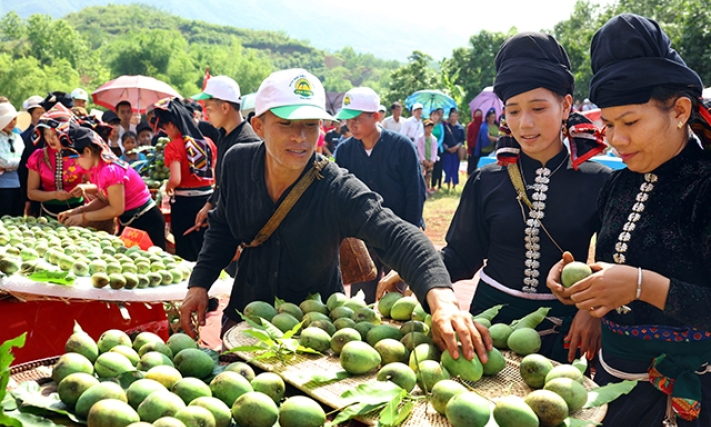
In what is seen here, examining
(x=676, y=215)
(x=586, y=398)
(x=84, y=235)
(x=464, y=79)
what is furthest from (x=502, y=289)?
(x=464, y=79)

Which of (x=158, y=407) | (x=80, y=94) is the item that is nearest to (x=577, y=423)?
(x=158, y=407)

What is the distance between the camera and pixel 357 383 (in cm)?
177

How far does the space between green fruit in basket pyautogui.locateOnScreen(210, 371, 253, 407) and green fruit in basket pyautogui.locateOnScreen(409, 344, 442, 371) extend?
1.63 ft

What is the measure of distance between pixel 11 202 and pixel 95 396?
21.3ft

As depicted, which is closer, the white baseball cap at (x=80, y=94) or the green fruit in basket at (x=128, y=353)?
the green fruit in basket at (x=128, y=353)

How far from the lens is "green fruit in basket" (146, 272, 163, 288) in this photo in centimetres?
385

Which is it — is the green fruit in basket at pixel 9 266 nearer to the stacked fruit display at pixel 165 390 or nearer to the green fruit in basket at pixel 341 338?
the stacked fruit display at pixel 165 390

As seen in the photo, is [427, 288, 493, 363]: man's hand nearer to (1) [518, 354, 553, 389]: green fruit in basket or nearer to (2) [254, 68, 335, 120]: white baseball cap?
(1) [518, 354, 553, 389]: green fruit in basket

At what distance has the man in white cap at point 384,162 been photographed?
533 cm

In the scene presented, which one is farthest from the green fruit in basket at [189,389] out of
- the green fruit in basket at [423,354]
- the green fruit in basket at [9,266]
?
the green fruit in basket at [9,266]

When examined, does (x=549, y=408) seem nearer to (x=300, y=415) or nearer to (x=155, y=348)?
(x=300, y=415)

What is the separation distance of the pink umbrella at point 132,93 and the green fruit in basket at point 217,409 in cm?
1235

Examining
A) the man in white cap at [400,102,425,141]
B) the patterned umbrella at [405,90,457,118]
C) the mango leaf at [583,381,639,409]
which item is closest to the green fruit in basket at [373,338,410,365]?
the mango leaf at [583,381,639,409]

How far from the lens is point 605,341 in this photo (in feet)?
7.11
